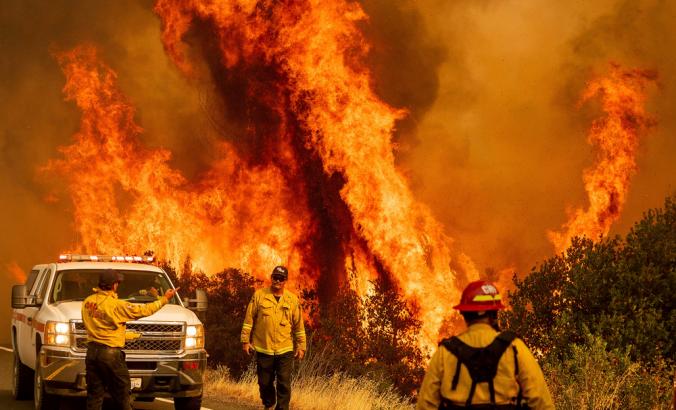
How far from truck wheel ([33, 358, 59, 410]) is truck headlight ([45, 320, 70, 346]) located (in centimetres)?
45

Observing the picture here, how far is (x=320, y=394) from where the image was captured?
14.9 meters

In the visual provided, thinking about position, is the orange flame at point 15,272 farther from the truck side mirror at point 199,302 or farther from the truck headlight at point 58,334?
the truck headlight at point 58,334

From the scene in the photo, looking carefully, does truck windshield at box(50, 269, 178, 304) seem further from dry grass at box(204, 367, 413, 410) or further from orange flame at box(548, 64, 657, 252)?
orange flame at box(548, 64, 657, 252)

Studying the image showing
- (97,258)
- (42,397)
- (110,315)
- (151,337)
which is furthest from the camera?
(97,258)

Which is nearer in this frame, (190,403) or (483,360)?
(483,360)

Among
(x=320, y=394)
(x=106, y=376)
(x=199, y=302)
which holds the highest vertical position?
(x=199, y=302)

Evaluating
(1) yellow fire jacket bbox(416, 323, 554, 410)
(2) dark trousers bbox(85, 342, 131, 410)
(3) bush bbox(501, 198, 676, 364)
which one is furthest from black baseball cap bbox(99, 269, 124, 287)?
(3) bush bbox(501, 198, 676, 364)

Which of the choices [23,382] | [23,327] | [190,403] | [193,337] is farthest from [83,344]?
[23,382]

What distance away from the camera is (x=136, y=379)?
12.1 metres

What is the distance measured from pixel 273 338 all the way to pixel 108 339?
2.22 metres

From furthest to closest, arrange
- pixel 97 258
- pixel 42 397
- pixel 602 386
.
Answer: pixel 97 258 < pixel 602 386 < pixel 42 397

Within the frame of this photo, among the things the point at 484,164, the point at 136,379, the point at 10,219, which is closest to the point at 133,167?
the point at 10,219

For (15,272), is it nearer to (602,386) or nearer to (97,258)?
(97,258)

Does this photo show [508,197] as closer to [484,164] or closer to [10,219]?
[484,164]
